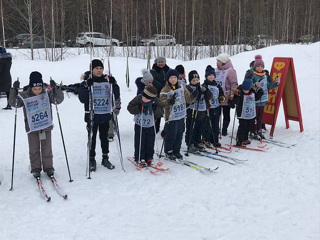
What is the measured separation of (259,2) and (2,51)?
72.3ft

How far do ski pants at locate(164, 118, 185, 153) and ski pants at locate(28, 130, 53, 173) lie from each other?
1989mm

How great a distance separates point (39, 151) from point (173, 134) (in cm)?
223

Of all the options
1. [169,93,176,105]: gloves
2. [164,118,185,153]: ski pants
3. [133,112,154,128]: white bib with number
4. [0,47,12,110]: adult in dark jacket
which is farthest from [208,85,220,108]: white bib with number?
[0,47,12,110]: adult in dark jacket

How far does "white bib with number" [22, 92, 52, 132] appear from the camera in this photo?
4570 millimetres

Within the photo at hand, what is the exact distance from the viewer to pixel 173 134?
5.54m

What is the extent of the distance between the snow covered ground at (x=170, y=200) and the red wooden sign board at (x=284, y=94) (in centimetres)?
78

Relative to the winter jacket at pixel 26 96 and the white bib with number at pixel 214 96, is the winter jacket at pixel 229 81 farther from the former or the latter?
the winter jacket at pixel 26 96

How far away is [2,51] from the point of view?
324 inches

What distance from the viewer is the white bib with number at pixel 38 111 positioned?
4.57 meters

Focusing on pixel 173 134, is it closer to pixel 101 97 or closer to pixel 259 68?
pixel 101 97

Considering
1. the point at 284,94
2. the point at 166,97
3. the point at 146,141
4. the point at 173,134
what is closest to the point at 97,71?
the point at 166,97

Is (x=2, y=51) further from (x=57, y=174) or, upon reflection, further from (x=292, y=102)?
(x=292, y=102)

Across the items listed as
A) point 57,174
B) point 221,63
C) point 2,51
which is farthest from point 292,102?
point 2,51

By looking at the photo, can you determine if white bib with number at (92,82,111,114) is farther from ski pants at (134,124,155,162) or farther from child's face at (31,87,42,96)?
child's face at (31,87,42,96)
